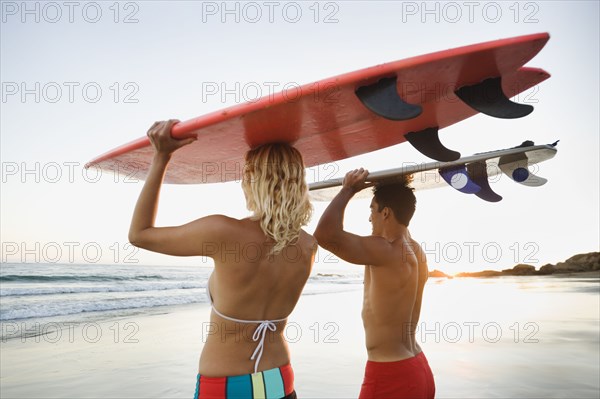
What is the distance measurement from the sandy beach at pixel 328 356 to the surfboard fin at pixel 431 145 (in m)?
3.23

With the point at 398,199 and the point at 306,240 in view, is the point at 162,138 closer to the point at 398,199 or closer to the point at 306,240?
the point at 306,240

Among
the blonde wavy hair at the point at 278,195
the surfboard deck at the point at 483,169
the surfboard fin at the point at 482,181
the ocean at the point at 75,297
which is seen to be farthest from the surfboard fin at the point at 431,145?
the ocean at the point at 75,297

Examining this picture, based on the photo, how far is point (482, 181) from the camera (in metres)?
2.95

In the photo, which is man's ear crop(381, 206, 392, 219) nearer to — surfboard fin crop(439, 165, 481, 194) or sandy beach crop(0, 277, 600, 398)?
surfboard fin crop(439, 165, 481, 194)

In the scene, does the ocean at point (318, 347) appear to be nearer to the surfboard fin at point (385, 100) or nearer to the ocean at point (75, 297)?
the ocean at point (75, 297)

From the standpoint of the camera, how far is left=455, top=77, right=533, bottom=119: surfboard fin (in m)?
1.88

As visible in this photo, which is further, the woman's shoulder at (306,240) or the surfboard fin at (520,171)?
the surfboard fin at (520,171)

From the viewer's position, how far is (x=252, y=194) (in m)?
2.00

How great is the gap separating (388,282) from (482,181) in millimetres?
867

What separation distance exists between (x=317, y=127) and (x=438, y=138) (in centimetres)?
67

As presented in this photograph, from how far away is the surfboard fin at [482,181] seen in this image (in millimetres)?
2934

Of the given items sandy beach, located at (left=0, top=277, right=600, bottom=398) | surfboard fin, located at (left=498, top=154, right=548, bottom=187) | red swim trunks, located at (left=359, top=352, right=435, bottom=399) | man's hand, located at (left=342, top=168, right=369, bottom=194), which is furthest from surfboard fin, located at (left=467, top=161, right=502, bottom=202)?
sandy beach, located at (left=0, top=277, right=600, bottom=398)

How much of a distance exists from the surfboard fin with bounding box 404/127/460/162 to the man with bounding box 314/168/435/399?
0.34 metres

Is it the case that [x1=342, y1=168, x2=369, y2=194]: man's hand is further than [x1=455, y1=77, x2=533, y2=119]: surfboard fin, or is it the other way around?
[x1=342, y1=168, x2=369, y2=194]: man's hand
